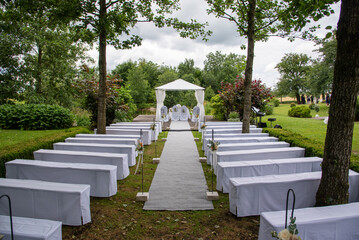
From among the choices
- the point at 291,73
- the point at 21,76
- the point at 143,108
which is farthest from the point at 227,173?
the point at 291,73

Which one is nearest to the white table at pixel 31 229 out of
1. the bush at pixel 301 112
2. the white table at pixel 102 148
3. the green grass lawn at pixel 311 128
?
the white table at pixel 102 148

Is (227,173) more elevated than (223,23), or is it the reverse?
(223,23)

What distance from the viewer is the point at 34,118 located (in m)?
9.97

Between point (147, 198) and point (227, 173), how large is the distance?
64.9 inches

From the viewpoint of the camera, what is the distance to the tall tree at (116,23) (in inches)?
286

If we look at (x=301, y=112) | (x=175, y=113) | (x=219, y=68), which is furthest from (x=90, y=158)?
(x=219, y=68)

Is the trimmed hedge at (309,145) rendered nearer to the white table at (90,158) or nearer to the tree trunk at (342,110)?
the tree trunk at (342,110)

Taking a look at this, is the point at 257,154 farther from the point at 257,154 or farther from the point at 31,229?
the point at 31,229

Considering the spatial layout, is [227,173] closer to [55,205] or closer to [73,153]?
[55,205]

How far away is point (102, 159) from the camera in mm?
5363

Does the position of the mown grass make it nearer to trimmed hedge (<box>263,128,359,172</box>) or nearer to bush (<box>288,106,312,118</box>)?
trimmed hedge (<box>263,128,359,172</box>)

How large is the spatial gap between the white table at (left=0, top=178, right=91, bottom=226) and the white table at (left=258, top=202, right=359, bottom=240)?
257cm

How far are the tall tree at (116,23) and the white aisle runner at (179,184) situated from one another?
3.17 m

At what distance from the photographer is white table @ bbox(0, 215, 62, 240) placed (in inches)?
96.6
